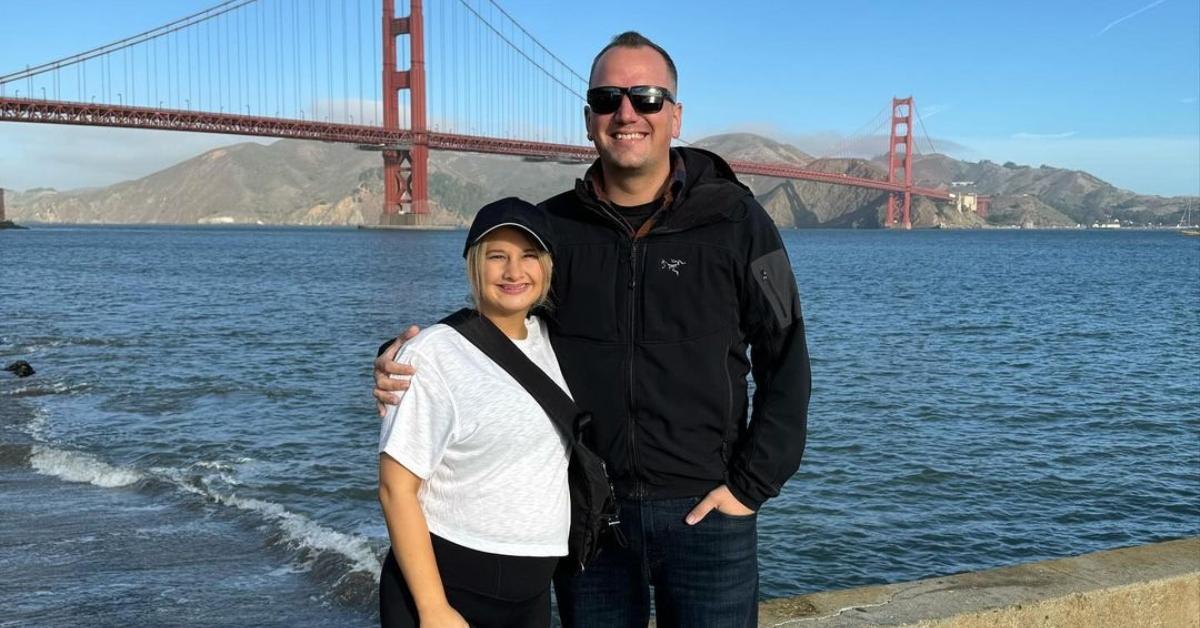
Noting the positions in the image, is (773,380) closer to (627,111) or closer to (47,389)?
(627,111)

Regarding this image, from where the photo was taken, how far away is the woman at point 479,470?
175 cm

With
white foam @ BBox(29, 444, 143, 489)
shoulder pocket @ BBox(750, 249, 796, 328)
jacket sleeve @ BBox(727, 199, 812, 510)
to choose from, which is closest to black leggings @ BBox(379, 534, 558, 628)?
jacket sleeve @ BBox(727, 199, 812, 510)

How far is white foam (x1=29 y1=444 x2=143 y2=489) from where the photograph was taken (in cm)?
771

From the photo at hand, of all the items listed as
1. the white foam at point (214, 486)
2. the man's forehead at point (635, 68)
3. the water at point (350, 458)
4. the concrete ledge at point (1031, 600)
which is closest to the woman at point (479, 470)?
the man's forehead at point (635, 68)

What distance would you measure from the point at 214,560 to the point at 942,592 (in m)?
4.49

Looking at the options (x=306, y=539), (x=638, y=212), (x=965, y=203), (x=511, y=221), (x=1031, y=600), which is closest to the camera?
(x=511, y=221)

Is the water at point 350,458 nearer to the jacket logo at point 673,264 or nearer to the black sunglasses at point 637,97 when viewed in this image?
the jacket logo at point 673,264

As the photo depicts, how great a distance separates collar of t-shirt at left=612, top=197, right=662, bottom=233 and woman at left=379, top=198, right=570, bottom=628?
0.24 meters

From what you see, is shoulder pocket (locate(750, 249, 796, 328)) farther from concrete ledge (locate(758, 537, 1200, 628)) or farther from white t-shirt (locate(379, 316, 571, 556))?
concrete ledge (locate(758, 537, 1200, 628))

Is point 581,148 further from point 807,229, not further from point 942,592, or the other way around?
point 807,229

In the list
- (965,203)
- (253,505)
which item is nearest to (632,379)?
(253,505)

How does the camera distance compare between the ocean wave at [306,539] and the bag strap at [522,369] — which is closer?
the bag strap at [522,369]

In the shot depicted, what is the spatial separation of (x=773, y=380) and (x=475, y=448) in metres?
0.65

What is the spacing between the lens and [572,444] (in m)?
1.95
